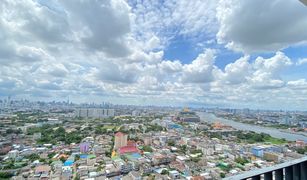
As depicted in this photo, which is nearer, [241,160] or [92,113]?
[241,160]

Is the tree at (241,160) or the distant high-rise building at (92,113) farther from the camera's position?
the distant high-rise building at (92,113)

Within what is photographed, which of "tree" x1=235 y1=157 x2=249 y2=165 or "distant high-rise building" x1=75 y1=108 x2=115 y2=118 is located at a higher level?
"distant high-rise building" x1=75 y1=108 x2=115 y2=118

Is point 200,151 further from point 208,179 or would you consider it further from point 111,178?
point 111,178

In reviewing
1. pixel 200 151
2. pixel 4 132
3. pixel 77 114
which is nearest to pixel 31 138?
pixel 4 132

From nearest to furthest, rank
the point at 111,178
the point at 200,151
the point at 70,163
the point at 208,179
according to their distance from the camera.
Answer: the point at 208,179
the point at 111,178
the point at 70,163
the point at 200,151

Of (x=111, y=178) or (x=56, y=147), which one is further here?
(x=56, y=147)

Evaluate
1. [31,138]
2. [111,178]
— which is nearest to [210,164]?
[111,178]

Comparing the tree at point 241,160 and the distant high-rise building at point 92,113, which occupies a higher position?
the distant high-rise building at point 92,113

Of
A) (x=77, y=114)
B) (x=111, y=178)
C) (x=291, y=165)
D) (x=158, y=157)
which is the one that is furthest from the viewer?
(x=77, y=114)

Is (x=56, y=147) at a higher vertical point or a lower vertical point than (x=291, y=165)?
lower

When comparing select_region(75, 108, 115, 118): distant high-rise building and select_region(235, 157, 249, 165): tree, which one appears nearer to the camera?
select_region(235, 157, 249, 165): tree

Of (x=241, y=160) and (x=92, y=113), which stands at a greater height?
(x=92, y=113)
